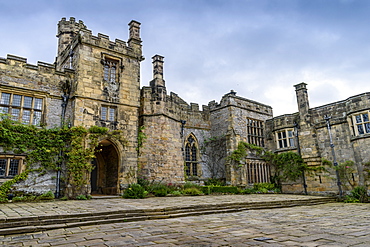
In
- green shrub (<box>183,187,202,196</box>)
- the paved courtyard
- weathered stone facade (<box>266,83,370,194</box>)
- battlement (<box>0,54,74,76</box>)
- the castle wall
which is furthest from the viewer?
weathered stone facade (<box>266,83,370,194</box>)

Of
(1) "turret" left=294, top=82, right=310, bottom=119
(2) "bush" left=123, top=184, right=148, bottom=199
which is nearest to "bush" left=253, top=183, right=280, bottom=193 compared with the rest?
(1) "turret" left=294, top=82, right=310, bottom=119

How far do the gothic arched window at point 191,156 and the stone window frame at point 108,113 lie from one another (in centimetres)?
721

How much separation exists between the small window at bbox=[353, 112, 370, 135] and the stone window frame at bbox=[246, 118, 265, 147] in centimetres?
726

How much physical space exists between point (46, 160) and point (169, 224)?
27.0ft

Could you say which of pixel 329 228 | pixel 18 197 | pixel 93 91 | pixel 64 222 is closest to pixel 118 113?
pixel 93 91

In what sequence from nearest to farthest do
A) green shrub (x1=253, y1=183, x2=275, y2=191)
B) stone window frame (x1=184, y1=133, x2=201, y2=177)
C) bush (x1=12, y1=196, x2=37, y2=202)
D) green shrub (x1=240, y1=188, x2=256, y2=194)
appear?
bush (x1=12, y1=196, x2=37, y2=202) → green shrub (x1=240, y1=188, x2=256, y2=194) → green shrub (x1=253, y1=183, x2=275, y2=191) → stone window frame (x1=184, y1=133, x2=201, y2=177)

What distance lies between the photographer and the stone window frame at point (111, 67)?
52.4 ft

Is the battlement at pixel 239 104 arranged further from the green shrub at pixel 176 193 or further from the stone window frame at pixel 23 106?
the stone window frame at pixel 23 106

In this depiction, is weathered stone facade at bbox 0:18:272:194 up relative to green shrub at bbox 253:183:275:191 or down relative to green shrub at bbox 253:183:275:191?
up

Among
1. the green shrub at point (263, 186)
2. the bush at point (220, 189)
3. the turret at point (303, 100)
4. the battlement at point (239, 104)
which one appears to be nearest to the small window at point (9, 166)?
the bush at point (220, 189)

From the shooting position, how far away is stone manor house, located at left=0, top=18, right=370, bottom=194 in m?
13.8

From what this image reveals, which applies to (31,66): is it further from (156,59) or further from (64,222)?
(64,222)

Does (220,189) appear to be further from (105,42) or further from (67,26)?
(67,26)

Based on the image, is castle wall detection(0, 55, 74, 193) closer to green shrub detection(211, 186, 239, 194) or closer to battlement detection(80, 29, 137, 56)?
battlement detection(80, 29, 137, 56)
